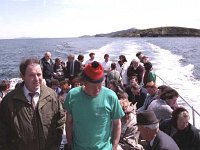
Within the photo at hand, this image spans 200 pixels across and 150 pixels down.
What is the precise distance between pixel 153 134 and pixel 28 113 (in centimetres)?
107

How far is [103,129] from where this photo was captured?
2.74 m

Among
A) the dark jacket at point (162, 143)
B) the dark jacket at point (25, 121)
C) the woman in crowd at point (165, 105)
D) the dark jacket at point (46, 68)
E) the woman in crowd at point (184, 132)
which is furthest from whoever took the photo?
the dark jacket at point (46, 68)

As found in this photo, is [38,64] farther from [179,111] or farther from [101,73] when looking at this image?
[179,111]

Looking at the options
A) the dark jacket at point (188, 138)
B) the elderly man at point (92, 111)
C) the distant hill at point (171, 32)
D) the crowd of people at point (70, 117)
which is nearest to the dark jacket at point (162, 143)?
the crowd of people at point (70, 117)

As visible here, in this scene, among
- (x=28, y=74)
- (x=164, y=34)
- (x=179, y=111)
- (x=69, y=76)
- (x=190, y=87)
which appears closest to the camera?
(x=28, y=74)

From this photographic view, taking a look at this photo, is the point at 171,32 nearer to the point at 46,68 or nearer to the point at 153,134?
the point at 46,68

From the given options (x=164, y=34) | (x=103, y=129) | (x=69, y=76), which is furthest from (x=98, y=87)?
(x=164, y=34)

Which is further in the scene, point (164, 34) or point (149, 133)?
point (164, 34)

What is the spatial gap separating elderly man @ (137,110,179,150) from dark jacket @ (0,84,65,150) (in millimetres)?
779

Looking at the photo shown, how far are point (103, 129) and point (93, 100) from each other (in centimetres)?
28

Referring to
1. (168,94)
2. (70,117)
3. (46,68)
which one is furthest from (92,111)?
(46,68)

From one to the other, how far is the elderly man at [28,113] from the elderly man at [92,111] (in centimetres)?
22

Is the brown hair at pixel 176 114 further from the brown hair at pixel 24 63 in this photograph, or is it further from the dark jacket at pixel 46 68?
the dark jacket at pixel 46 68

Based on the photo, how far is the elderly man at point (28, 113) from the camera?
8.54ft
